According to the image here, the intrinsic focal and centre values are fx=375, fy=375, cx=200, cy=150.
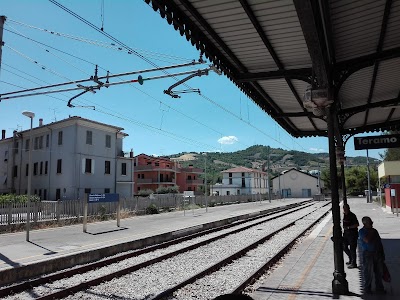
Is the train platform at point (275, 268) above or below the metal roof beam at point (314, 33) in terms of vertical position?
below

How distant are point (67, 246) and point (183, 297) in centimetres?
766

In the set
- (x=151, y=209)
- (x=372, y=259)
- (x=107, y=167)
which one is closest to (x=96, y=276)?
(x=372, y=259)

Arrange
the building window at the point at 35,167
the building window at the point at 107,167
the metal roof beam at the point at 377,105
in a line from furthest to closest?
1. the building window at the point at 107,167
2. the building window at the point at 35,167
3. the metal roof beam at the point at 377,105

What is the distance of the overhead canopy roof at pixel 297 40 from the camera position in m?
5.82

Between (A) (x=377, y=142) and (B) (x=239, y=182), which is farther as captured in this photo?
(B) (x=239, y=182)

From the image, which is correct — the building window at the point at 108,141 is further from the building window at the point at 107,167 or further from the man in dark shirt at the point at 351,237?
the man in dark shirt at the point at 351,237

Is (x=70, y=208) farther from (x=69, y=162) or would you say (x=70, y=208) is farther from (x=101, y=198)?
(x=69, y=162)

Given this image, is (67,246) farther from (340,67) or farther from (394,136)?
Result: (394,136)

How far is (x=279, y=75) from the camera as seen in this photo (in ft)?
27.5

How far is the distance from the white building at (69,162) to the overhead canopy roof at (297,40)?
101 feet

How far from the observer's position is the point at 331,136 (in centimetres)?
738

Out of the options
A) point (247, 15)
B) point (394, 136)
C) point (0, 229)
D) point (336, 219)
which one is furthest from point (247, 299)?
point (0, 229)

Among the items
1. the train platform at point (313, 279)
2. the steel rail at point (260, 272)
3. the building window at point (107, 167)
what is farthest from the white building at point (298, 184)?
the train platform at point (313, 279)

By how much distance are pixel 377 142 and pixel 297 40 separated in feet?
26.0
